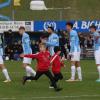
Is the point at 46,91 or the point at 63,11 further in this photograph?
the point at 63,11

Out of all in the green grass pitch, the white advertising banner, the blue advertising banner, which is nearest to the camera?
the green grass pitch

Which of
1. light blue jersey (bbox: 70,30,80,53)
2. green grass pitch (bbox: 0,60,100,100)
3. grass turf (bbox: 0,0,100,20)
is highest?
grass turf (bbox: 0,0,100,20)

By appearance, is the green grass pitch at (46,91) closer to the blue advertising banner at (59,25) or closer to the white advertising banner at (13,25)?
the white advertising banner at (13,25)

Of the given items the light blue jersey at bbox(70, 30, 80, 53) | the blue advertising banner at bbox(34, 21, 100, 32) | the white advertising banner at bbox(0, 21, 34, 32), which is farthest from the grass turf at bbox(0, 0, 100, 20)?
the light blue jersey at bbox(70, 30, 80, 53)

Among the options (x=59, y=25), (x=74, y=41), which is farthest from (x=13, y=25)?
(x=74, y=41)

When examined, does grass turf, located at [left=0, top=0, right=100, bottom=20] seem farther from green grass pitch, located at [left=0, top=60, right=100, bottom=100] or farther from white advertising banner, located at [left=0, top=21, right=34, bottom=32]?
green grass pitch, located at [left=0, top=60, right=100, bottom=100]

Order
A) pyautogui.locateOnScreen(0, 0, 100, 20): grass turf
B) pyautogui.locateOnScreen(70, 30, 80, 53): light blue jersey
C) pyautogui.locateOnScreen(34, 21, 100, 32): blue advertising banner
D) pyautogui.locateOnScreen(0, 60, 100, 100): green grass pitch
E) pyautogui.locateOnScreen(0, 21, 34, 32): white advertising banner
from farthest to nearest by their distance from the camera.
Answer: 1. pyautogui.locateOnScreen(0, 0, 100, 20): grass turf
2. pyautogui.locateOnScreen(34, 21, 100, 32): blue advertising banner
3. pyautogui.locateOnScreen(0, 21, 34, 32): white advertising banner
4. pyautogui.locateOnScreen(70, 30, 80, 53): light blue jersey
5. pyautogui.locateOnScreen(0, 60, 100, 100): green grass pitch

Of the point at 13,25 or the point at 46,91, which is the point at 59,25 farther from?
the point at 46,91

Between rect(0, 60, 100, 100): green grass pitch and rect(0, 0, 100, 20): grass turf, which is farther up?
rect(0, 0, 100, 20): grass turf

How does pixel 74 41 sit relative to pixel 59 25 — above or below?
below

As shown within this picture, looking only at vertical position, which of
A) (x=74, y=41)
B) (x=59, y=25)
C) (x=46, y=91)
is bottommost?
(x=46, y=91)

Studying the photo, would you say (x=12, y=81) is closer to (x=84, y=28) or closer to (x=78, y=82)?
(x=78, y=82)

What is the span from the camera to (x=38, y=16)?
50.3 metres

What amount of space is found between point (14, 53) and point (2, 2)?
9.40m
